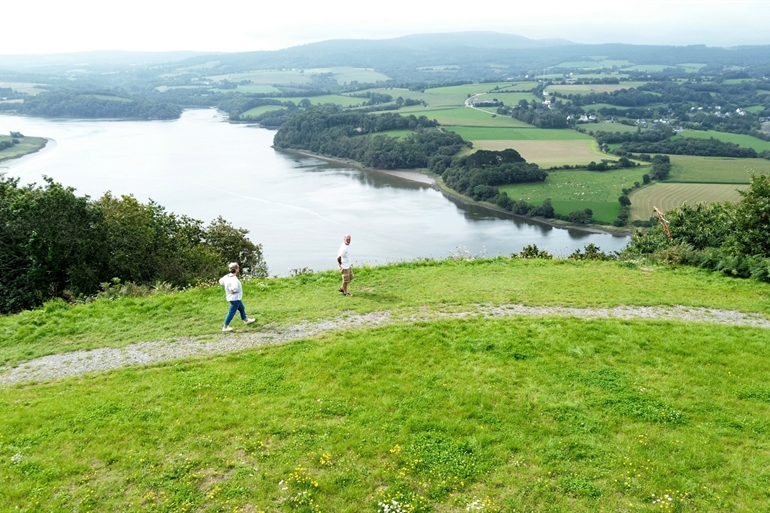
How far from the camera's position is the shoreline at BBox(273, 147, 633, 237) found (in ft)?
247

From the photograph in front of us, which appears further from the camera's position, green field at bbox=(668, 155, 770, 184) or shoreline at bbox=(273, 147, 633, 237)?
green field at bbox=(668, 155, 770, 184)

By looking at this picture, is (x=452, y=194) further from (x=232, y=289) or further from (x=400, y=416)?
(x=400, y=416)

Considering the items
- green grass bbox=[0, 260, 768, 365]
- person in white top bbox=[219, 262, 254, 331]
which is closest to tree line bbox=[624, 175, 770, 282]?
green grass bbox=[0, 260, 768, 365]

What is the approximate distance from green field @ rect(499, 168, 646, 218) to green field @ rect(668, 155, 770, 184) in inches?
306

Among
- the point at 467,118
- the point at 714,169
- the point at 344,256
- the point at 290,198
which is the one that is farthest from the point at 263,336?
the point at 467,118

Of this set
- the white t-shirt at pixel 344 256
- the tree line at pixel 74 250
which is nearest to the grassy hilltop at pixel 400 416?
the white t-shirt at pixel 344 256

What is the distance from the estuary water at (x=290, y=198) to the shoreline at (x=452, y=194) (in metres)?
1.52

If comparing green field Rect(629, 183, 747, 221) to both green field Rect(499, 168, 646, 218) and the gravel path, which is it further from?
the gravel path

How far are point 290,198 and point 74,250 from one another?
66678 millimetres

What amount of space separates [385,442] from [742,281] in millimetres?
15089

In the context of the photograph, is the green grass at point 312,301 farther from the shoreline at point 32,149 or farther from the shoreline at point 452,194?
the shoreline at point 32,149

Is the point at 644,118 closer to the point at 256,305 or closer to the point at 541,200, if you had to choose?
the point at 541,200

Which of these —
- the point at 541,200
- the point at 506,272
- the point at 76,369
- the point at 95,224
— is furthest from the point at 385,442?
the point at 541,200

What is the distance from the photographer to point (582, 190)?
3615 inches
